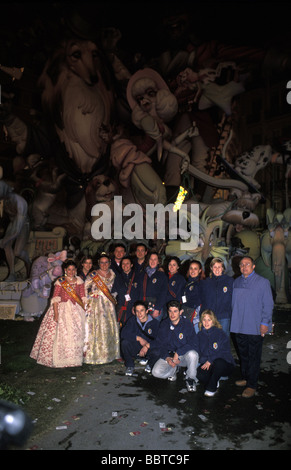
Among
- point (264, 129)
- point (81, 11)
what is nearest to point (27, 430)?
point (264, 129)

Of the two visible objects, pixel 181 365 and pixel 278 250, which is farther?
pixel 278 250

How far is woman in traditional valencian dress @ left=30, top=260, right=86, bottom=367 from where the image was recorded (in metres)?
5.81

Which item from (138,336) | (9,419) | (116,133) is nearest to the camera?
(9,419)

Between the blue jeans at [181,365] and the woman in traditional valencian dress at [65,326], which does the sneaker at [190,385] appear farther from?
the woman in traditional valencian dress at [65,326]

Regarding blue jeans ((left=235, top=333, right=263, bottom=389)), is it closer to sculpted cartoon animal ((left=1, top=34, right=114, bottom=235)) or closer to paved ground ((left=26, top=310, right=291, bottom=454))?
paved ground ((left=26, top=310, right=291, bottom=454))

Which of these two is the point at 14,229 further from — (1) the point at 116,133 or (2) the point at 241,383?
(2) the point at 241,383

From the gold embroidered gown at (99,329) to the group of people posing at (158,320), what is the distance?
16 millimetres

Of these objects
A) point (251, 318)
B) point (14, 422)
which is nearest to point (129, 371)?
point (251, 318)

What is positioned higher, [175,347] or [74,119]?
[74,119]

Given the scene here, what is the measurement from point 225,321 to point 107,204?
14.4m

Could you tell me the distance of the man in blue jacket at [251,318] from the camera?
191 inches

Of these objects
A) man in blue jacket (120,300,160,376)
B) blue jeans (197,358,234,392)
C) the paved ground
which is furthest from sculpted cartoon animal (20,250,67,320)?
blue jeans (197,358,234,392)

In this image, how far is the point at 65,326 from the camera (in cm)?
584

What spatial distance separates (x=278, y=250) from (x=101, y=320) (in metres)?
8.04
